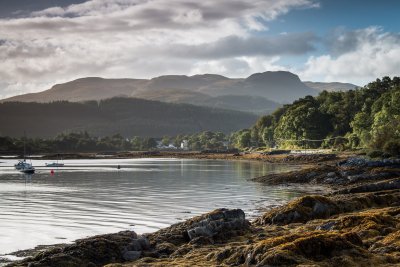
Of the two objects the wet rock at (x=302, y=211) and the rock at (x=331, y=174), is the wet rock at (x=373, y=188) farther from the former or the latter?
the rock at (x=331, y=174)

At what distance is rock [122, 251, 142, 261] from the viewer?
76.2 ft

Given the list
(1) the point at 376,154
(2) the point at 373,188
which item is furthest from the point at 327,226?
(1) the point at 376,154

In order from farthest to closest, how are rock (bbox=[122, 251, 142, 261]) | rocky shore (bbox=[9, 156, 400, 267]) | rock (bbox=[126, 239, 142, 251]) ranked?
rock (bbox=[126, 239, 142, 251])
rock (bbox=[122, 251, 142, 261])
rocky shore (bbox=[9, 156, 400, 267])

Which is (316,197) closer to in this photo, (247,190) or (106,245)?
(106,245)

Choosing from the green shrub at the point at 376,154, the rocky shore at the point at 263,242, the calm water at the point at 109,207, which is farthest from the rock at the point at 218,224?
the green shrub at the point at 376,154

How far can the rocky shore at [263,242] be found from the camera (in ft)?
65.4

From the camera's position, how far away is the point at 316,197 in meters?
35.0

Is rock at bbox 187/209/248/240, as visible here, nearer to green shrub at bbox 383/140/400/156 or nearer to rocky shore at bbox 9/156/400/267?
rocky shore at bbox 9/156/400/267

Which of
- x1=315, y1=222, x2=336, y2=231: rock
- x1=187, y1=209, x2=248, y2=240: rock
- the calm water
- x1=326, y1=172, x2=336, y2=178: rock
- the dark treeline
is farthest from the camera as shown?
the dark treeline

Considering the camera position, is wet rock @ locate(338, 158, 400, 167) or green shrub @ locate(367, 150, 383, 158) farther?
green shrub @ locate(367, 150, 383, 158)

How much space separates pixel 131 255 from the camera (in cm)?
2341

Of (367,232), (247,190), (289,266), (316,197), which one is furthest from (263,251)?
(247,190)

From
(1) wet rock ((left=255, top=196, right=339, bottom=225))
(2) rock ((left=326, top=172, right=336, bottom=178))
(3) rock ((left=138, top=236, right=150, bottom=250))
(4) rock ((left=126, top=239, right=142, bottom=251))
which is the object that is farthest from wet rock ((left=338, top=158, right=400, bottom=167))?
(4) rock ((left=126, top=239, right=142, bottom=251))

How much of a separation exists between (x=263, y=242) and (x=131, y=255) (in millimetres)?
6670
